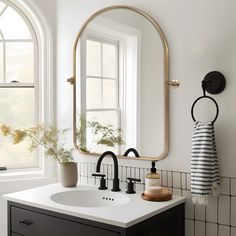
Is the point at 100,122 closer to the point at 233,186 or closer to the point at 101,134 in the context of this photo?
the point at 101,134

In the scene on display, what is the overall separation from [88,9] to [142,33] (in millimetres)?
517

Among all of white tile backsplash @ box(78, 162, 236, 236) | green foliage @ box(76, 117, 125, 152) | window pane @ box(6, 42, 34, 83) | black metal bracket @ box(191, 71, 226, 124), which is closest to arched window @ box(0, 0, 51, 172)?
window pane @ box(6, 42, 34, 83)

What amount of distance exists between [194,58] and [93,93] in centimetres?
75

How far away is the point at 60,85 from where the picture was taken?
276 cm

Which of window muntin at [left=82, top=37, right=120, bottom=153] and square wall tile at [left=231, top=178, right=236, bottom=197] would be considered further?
window muntin at [left=82, top=37, right=120, bottom=153]

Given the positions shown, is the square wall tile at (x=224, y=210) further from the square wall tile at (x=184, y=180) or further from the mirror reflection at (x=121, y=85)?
the mirror reflection at (x=121, y=85)

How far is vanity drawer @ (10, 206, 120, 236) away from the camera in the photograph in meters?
1.84

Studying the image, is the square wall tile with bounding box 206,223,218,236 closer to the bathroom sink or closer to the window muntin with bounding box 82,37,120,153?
the bathroom sink

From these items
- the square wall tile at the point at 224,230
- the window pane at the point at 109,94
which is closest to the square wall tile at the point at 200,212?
the square wall tile at the point at 224,230

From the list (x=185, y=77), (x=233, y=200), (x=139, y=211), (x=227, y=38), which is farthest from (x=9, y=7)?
(x=233, y=200)

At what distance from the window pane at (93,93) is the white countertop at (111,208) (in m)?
0.63

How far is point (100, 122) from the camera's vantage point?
249 centimetres

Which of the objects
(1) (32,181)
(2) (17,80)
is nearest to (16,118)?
(2) (17,80)

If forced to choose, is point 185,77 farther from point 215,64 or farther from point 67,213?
point 67,213
